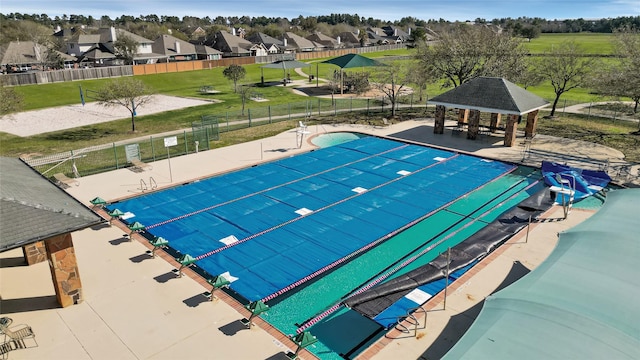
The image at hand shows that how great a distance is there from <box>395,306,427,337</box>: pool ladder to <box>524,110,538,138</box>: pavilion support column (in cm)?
2486

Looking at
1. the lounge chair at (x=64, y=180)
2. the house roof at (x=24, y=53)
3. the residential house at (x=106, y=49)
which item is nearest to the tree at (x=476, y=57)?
the lounge chair at (x=64, y=180)

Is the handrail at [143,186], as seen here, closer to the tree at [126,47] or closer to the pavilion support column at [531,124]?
the pavilion support column at [531,124]

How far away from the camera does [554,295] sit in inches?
422

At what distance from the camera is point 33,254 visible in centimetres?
1562

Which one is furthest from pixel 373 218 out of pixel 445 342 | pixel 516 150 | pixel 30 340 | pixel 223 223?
pixel 516 150

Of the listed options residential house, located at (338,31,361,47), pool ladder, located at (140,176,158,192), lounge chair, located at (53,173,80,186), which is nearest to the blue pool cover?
pool ladder, located at (140,176,158,192)

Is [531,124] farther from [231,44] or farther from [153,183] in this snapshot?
[231,44]

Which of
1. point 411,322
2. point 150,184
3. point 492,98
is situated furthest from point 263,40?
point 411,322

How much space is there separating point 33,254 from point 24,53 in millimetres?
78757

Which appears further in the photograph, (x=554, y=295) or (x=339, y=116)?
(x=339, y=116)

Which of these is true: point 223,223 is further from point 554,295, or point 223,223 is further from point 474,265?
point 554,295

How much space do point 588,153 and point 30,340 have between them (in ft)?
106

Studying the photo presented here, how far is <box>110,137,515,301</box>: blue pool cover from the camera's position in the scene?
16.0 meters

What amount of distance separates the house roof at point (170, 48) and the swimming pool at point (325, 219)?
73.2 m
